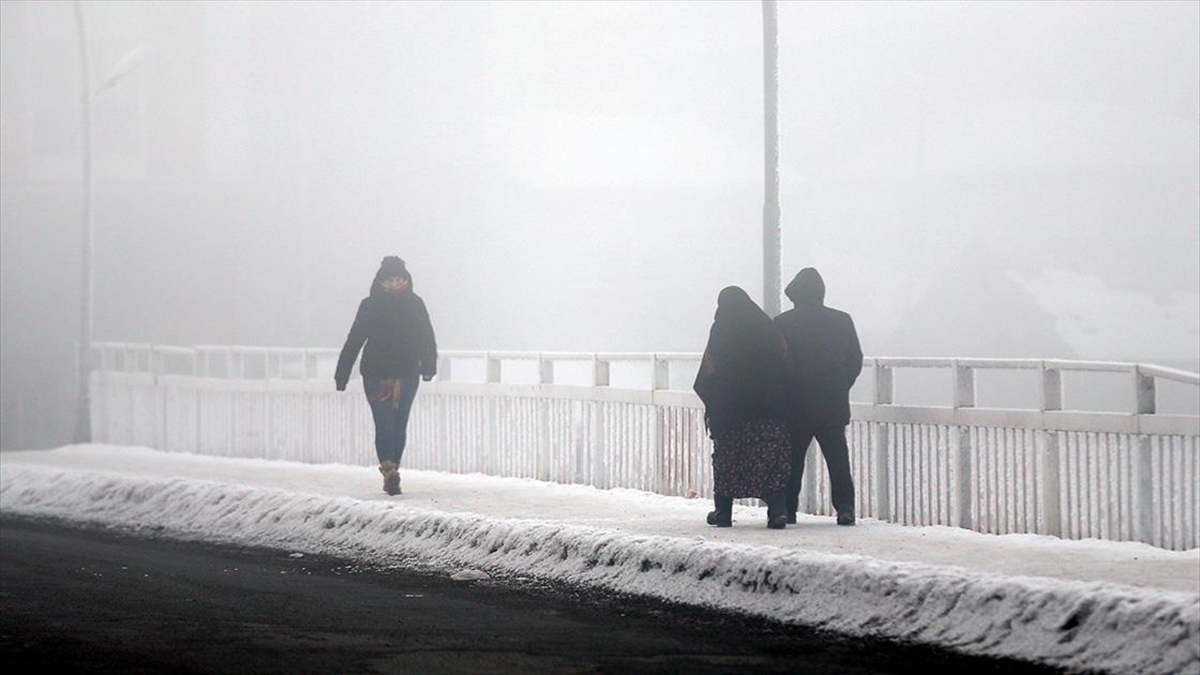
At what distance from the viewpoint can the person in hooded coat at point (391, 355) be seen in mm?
17156

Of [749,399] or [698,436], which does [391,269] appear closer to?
[698,436]

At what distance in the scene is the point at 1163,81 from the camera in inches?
3450

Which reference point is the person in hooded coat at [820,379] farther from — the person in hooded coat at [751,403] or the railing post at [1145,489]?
the railing post at [1145,489]

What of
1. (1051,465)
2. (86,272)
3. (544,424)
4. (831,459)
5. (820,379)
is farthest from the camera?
(86,272)

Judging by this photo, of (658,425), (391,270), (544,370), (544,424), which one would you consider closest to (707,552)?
(658,425)

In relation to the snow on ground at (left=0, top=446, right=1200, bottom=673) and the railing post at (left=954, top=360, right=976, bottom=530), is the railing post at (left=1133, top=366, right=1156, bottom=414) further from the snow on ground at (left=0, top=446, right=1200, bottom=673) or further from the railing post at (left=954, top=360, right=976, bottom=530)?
the railing post at (left=954, top=360, right=976, bottom=530)

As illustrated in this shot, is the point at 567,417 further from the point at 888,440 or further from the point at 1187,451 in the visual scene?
the point at 1187,451

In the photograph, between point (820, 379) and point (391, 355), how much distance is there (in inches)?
185

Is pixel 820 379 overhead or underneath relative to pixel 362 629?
overhead

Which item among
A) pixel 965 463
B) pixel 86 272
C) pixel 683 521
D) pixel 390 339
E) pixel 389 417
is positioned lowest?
pixel 683 521

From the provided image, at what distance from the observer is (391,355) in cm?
1717

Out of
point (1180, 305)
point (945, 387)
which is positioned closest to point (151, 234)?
point (945, 387)

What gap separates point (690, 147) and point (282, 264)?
24666 mm

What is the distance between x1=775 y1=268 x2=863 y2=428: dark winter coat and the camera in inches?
543
